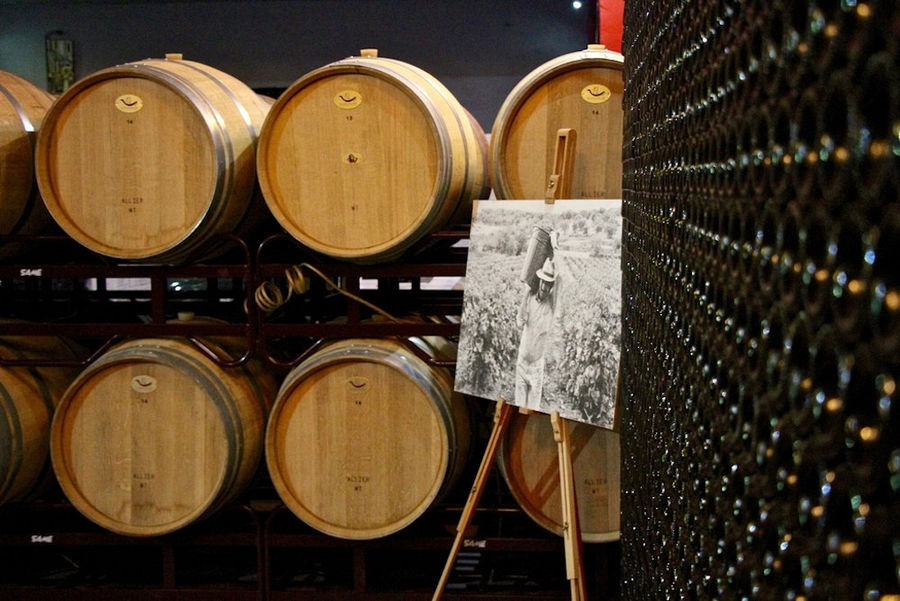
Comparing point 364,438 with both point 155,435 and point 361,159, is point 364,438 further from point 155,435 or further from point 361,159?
point 361,159

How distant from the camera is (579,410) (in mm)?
2773

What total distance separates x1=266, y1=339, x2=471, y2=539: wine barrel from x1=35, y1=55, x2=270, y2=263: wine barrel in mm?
665

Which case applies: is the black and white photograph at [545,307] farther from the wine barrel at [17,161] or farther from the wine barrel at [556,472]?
the wine barrel at [17,161]

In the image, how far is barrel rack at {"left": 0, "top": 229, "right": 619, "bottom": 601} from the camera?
3.33 m

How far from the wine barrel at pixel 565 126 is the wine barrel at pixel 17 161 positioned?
5.79 ft

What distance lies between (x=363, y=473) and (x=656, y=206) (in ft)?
9.51

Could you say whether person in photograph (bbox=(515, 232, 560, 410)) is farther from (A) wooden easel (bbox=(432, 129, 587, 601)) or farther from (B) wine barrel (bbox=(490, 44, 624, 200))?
(B) wine barrel (bbox=(490, 44, 624, 200))

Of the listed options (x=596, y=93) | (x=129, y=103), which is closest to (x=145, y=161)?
(x=129, y=103)

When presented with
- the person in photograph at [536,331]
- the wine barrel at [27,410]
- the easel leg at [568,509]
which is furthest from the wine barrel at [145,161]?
the easel leg at [568,509]

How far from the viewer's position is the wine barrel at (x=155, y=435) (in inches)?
129

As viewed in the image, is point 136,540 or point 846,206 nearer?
point 846,206

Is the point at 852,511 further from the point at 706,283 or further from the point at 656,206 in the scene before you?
the point at 656,206

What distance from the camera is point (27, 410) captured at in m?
3.43

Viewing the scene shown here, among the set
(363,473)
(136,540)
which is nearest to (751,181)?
(363,473)
